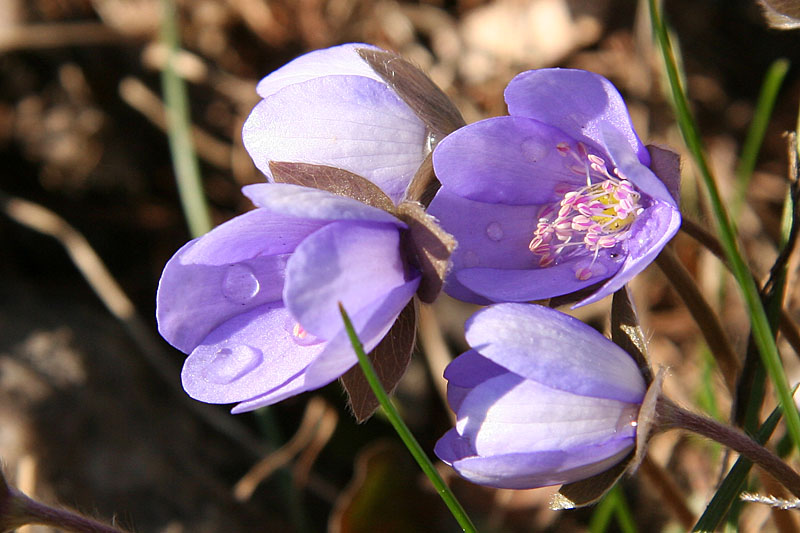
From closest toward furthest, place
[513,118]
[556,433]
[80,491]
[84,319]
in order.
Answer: [556,433] < [513,118] < [80,491] < [84,319]

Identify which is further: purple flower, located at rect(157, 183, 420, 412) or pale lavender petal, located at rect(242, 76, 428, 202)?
pale lavender petal, located at rect(242, 76, 428, 202)

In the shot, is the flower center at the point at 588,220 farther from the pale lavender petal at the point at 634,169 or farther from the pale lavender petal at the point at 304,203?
the pale lavender petal at the point at 304,203

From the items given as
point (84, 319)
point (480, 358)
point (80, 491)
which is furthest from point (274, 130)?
point (84, 319)

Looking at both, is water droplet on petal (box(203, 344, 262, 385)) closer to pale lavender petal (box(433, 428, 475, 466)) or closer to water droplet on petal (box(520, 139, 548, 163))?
pale lavender petal (box(433, 428, 475, 466))

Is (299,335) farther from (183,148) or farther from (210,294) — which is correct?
(183,148)

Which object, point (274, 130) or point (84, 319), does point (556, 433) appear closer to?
point (274, 130)

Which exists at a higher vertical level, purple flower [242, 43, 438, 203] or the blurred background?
purple flower [242, 43, 438, 203]

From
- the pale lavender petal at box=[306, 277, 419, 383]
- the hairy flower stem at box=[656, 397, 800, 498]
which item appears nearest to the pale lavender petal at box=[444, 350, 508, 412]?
the pale lavender petal at box=[306, 277, 419, 383]

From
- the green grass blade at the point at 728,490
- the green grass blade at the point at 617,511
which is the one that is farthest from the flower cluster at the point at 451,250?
the green grass blade at the point at 617,511
